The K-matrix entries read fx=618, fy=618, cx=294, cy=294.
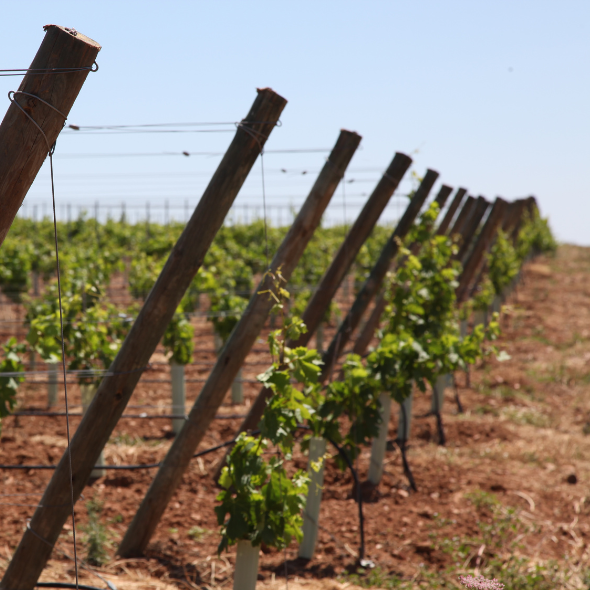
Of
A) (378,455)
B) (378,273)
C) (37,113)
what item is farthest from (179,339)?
(37,113)

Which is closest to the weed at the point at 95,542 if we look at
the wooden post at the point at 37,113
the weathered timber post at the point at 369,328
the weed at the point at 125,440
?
the weed at the point at 125,440

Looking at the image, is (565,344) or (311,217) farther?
(565,344)

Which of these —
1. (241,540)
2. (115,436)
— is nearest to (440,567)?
(241,540)

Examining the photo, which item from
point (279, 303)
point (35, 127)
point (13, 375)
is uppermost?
point (35, 127)

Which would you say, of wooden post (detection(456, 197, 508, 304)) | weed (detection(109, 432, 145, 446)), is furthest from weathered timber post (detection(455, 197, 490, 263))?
weed (detection(109, 432, 145, 446))

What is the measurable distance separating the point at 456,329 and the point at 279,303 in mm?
2681

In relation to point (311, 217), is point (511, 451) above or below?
below

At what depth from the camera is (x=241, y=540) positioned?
2719 mm

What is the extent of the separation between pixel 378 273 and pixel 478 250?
3657 mm

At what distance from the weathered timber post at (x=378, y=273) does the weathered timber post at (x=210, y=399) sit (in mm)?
899

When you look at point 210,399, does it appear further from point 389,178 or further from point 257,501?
point 389,178

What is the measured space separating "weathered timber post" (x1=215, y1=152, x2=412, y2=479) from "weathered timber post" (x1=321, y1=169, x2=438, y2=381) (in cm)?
21

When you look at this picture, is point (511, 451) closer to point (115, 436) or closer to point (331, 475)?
point (331, 475)

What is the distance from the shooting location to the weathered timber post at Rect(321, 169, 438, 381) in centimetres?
421
